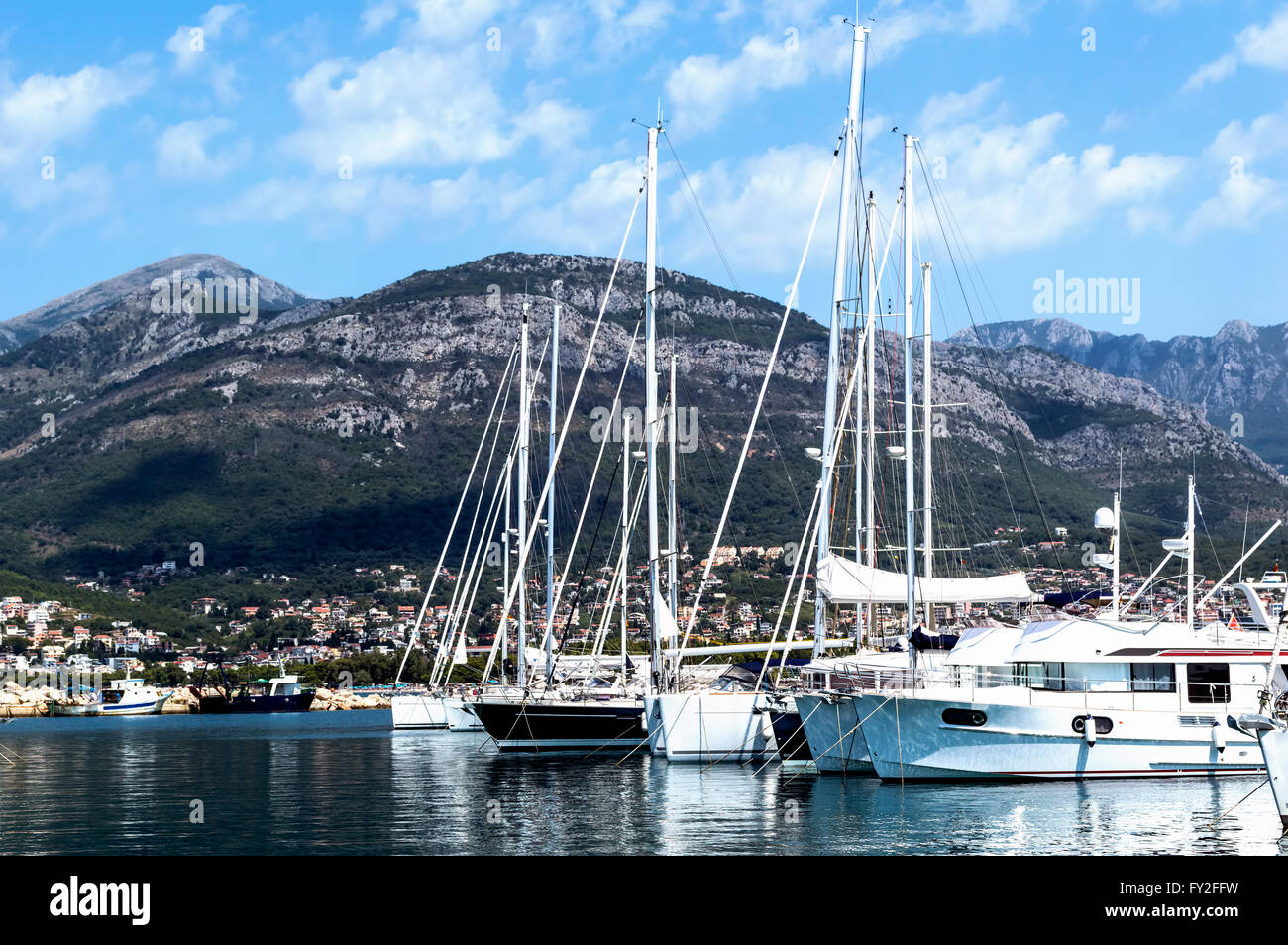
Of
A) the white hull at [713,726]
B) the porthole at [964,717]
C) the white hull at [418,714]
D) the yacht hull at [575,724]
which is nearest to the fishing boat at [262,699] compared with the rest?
the white hull at [418,714]

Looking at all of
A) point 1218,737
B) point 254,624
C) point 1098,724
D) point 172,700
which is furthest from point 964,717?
point 254,624

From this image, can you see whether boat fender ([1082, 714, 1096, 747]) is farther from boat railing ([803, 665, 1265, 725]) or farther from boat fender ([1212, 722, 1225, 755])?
boat fender ([1212, 722, 1225, 755])

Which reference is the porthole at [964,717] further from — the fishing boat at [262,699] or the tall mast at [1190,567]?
the fishing boat at [262,699]

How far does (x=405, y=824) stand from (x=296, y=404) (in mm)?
149419

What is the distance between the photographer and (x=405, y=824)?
26078mm

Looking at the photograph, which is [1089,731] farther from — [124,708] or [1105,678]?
[124,708]

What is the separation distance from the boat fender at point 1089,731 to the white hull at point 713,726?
9.36 m

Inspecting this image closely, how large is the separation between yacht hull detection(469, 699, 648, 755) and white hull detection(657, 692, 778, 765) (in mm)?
6100

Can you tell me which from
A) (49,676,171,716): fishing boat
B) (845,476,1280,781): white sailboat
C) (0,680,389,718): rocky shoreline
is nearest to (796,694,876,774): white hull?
(845,476,1280,781): white sailboat

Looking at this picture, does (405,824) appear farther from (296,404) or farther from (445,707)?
(296,404)

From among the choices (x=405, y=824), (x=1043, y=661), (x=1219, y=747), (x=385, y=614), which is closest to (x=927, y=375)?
(x=1043, y=661)

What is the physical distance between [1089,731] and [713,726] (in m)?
10.7

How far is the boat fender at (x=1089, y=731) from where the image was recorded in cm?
3006

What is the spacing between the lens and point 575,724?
44.0m
